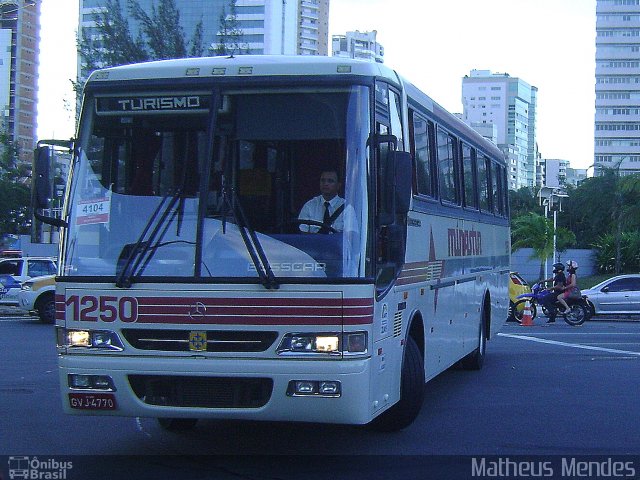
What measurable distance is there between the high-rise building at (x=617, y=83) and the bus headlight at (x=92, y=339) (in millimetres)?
153140

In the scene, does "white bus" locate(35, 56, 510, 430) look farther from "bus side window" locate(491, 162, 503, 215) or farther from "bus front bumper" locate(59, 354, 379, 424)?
"bus side window" locate(491, 162, 503, 215)

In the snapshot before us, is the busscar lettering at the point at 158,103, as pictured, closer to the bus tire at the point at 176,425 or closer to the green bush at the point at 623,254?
the bus tire at the point at 176,425

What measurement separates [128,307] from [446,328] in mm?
4768

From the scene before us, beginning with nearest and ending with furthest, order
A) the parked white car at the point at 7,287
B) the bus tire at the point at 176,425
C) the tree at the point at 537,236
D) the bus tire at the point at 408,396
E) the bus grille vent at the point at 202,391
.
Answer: the bus grille vent at the point at 202,391, the bus tire at the point at 408,396, the bus tire at the point at 176,425, the parked white car at the point at 7,287, the tree at the point at 537,236

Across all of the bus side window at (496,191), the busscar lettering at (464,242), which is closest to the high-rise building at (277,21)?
the bus side window at (496,191)

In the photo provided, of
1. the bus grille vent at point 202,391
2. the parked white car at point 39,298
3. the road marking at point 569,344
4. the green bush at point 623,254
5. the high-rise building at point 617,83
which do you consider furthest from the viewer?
the high-rise building at point 617,83

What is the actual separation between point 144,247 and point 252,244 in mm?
820

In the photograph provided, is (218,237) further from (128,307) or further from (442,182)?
(442,182)

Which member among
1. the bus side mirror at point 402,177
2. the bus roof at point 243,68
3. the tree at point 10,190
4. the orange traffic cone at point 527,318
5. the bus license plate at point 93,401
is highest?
the tree at point 10,190

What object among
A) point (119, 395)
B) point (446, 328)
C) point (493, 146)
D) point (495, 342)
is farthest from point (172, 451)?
point (495, 342)

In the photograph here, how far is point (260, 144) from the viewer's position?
7.50 metres

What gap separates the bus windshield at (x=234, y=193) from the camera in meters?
7.33

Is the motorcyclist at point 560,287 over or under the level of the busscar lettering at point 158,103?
under

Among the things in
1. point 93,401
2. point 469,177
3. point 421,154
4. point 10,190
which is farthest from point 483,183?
point 10,190
